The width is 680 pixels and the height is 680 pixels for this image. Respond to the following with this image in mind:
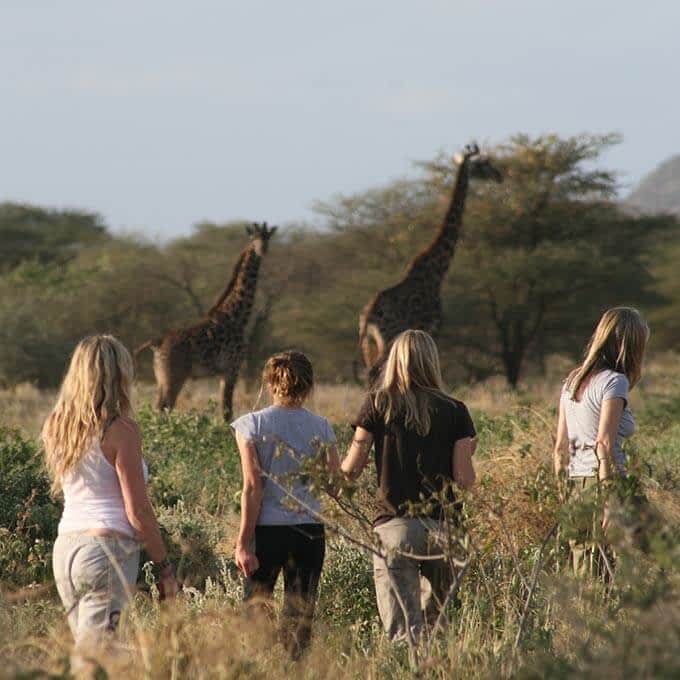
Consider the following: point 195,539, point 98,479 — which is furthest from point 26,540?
point 98,479

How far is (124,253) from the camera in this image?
26.7 metres

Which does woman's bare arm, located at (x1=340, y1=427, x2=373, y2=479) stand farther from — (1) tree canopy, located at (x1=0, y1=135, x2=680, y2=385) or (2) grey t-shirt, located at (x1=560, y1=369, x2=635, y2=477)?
(1) tree canopy, located at (x1=0, y1=135, x2=680, y2=385)

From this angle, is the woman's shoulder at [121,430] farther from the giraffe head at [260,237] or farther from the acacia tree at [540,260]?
the acacia tree at [540,260]

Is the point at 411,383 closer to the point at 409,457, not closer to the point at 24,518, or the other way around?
the point at 409,457

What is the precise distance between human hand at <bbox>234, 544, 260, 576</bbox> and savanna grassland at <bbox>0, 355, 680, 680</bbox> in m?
0.26

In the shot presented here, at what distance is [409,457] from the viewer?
5242 millimetres

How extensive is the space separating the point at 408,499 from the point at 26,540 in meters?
3.01

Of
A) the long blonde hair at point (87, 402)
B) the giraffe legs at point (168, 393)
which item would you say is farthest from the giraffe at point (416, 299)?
the long blonde hair at point (87, 402)

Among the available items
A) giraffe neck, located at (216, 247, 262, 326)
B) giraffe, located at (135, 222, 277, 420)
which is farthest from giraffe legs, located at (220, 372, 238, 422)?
giraffe neck, located at (216, 247, 262, 326)

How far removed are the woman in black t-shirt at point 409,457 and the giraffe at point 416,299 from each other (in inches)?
335

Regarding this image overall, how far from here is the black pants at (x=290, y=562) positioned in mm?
5211

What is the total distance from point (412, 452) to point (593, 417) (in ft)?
3.93

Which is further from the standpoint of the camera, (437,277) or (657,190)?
(657,190)

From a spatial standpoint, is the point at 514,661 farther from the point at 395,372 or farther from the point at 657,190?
the point at 657,190
